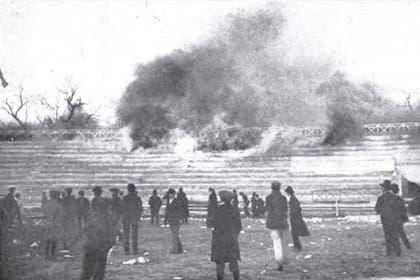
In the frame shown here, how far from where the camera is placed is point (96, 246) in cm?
705

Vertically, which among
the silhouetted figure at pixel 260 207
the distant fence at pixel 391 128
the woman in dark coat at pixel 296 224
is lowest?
the silhouetted figure at pixel 260 207

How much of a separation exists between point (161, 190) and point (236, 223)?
1784cm

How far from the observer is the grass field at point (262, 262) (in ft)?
27.1

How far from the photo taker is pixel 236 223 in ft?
25.6

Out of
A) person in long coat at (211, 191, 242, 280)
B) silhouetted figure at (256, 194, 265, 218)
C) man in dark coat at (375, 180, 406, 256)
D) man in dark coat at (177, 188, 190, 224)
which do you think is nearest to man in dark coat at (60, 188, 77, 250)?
man in dark coat at (177, 188, 190, 224)

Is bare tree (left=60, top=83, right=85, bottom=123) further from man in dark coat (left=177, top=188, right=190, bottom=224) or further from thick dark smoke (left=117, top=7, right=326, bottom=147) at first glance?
man in dark coat (left=177, top=188, right=190, bottom=224)

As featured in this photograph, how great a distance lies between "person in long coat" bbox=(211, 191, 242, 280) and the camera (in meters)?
7.43

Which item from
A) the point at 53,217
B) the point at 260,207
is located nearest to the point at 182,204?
the point at 53,217

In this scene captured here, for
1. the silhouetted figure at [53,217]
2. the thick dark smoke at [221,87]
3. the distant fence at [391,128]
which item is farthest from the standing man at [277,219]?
the distant fence at [391,128]

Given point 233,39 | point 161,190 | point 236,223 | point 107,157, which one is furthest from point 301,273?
point 107,157

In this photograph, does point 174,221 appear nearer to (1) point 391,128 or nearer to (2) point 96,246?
(2) point 96,246

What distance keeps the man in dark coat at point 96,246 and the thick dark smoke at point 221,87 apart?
12.8 m

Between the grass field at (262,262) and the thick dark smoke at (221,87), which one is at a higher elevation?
the thick dark smoke at (221,87)

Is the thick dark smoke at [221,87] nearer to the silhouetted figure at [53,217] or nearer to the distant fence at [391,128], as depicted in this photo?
the distant fence at [391,128]
